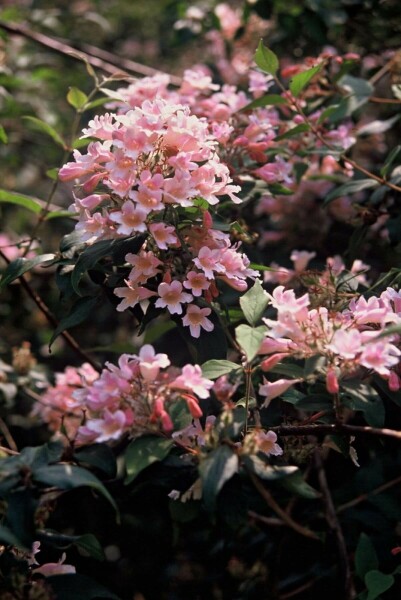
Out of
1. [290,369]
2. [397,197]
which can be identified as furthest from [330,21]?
[290,369]

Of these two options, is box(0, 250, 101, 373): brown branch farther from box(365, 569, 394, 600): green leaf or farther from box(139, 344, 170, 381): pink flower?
box(365, 569, 394, 600): green leaf

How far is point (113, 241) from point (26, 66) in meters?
2.06

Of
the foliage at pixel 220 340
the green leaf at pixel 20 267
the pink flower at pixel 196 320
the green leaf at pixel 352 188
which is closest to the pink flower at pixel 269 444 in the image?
the foliage at pixel 220 340

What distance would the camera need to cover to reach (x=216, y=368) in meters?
1.23

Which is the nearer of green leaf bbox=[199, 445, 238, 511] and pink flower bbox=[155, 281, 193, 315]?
green leaf bbox=[199, 445, 238, 511]

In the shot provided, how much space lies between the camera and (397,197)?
6.04 feet

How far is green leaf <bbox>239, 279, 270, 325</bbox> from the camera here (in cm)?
122

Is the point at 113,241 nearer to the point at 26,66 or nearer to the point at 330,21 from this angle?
the point at 330,21

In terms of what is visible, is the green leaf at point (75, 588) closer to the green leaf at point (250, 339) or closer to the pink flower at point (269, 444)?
the pink flower at point (269, 444)

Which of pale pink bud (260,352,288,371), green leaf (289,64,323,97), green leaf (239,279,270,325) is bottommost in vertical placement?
pale pink bud (260,352,288,371)

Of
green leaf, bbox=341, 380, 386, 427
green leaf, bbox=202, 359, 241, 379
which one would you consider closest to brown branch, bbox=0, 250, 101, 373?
green leaf, bbox=202, 359, 241, 379

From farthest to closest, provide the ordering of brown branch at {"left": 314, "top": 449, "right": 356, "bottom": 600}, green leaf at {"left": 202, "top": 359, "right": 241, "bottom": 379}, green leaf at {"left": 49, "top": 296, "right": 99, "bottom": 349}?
brown branch at {"left": 314, "top": 449, "right": 356, "bottom": 600}, green leaf at {"left": 49, "top": 296, "right": 99, "bottom": 349}, green leaf at {"left": 202, "top": 359, "right": 241, "bottom": 379}

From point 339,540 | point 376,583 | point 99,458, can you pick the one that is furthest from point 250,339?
point 339,540

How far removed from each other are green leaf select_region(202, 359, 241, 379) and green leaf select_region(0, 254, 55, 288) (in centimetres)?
42
